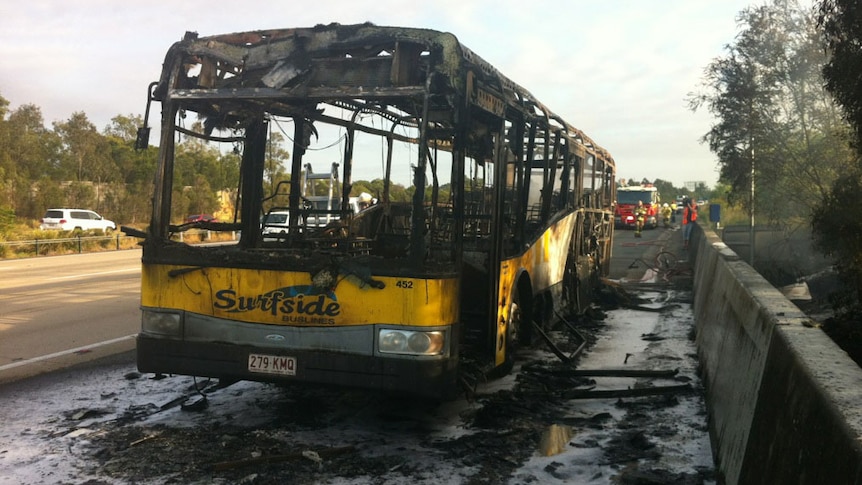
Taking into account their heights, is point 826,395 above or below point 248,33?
below

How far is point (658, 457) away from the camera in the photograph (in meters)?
4.91

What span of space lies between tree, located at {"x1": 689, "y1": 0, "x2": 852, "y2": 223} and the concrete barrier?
17423mm

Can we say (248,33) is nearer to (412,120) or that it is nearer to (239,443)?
(412,120)

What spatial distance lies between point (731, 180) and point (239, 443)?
75.1ft

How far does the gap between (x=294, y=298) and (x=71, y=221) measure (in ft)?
115

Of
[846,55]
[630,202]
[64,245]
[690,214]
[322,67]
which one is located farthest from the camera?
[630,202]

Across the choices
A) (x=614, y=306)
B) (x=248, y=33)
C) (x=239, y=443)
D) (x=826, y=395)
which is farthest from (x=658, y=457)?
(x=614, y=306)

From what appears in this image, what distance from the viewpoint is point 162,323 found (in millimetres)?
5430

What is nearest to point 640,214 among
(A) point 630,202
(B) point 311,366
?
(A) point 630,202

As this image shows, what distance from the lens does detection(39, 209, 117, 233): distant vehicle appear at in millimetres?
34594

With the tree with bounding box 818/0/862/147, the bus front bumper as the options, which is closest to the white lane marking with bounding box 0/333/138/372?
the bus front bumper

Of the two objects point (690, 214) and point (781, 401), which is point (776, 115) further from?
point (781, 401)

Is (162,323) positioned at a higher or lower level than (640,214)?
lower

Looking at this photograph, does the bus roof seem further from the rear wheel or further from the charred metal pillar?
the rear wheel
